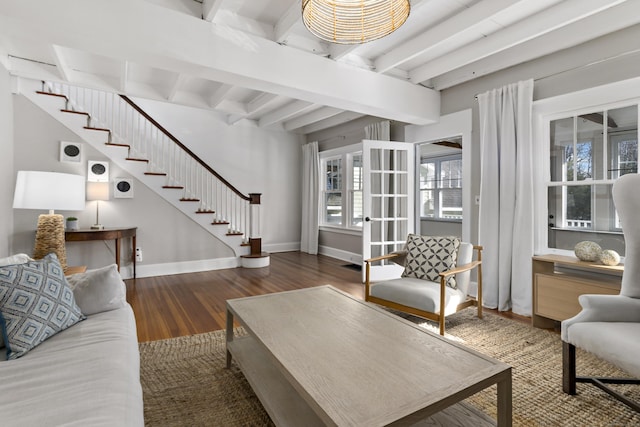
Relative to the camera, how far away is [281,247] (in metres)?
6.95

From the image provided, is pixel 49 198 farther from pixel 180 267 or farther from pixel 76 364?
pixel 180 267

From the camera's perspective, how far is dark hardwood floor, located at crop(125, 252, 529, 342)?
2918 mm

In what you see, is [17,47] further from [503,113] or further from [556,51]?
[556,51]

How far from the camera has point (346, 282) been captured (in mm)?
4402

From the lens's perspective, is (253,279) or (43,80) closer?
(43,80)

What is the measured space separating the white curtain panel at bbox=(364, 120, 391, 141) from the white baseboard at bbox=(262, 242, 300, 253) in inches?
118

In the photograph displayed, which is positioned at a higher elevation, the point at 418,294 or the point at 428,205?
the point at 428,205

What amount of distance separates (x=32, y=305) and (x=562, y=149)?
13.7 ft

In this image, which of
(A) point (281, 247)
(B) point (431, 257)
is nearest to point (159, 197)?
(A) point (281, 247)

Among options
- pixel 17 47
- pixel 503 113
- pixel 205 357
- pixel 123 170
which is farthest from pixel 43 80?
pixel 503 113

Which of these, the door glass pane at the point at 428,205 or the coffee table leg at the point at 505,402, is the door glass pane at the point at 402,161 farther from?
the coffee table leg at the point at 505,402

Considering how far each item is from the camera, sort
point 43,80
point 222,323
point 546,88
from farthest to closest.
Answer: point 43,80 → point 546,88 → point 222,323

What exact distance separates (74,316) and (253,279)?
2906 millimetres

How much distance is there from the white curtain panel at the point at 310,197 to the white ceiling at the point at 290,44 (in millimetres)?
2794
